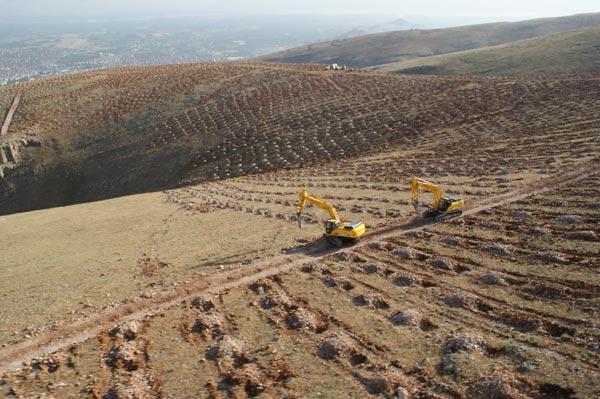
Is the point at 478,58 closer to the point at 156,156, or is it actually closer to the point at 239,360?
the point at 156,156

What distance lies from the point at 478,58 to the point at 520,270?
10660 centimetres

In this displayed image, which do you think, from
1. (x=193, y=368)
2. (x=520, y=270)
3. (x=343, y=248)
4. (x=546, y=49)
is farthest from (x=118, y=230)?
(x=546, y=49)

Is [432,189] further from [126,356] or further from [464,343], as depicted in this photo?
[126,356]

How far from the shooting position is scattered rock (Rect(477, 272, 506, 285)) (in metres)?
21.6

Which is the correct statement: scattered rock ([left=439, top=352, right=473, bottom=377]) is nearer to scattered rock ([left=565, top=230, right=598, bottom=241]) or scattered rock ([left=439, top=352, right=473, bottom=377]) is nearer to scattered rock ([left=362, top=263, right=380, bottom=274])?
scattered rock ([left=362, top=263, right=380, bottom=274])

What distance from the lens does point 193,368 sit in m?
17.2

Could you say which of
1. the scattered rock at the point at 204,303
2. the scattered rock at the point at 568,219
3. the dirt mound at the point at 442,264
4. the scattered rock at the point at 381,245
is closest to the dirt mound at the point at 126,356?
the scattered rock at the point at 204,303

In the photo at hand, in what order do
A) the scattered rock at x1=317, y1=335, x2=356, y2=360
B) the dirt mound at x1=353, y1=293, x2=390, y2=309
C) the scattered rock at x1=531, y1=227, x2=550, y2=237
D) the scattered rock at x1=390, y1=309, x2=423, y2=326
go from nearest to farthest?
the scattered rock at x1=317, y1=335, x2=356, y2=360, the scattered rock at x1=390, y1=309, x2=423, y2=326, the dirt mound at x1=353, y1=293, x2=390, y2=309, the scattered rock at x1=531, y1=227, x2=550, y2=237

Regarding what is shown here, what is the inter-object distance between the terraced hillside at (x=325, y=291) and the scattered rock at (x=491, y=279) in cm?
9

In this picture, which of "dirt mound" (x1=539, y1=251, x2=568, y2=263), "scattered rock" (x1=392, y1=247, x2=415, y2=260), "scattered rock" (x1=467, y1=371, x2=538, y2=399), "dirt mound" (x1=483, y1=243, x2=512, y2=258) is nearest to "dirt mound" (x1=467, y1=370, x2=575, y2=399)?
"scattered rock" (x1=467, y1=371, x2=538, y2=399)

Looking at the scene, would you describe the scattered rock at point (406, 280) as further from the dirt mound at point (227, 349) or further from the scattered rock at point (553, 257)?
the dirt mound at point (227, 349)

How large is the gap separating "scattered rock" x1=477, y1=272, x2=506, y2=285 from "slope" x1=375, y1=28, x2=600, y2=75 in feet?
271

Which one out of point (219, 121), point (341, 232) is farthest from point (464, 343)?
point (219, 121)

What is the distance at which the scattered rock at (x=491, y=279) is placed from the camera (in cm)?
2156
